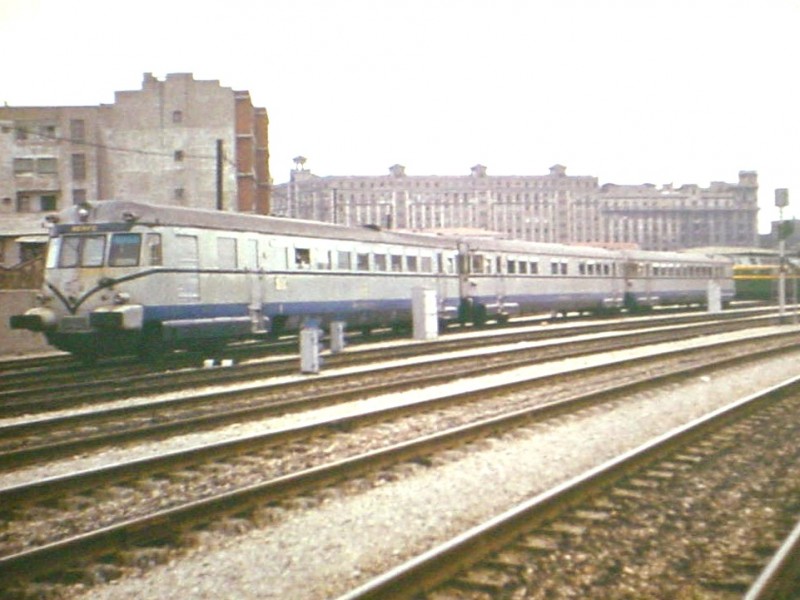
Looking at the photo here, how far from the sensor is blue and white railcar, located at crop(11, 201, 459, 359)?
14.8 metres

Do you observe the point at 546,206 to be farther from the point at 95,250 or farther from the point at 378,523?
the point at 378,523

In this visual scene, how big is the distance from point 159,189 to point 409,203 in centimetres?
8011

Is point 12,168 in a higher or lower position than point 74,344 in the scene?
higher

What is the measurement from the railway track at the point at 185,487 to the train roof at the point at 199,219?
23.0 ft

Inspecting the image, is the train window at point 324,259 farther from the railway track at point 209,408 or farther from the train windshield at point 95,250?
the train windshield at point 95,250

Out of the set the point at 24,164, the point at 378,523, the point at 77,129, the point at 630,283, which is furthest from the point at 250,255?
the point at 24,164

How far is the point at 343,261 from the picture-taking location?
2039 cm

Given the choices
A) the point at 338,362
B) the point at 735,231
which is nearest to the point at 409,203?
the point at 735,231

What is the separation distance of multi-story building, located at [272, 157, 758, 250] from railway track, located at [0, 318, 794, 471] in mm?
113459

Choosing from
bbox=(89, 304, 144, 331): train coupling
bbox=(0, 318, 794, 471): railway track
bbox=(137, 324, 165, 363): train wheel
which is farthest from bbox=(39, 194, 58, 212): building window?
bbox=(0, 318, 794, 471): railway track

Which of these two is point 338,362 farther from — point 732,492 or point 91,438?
point 732,492

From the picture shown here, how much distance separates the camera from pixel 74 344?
1515 centimetres

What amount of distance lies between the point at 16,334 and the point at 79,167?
46720mm

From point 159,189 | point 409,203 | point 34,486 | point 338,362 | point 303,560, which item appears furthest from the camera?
point 409,203
